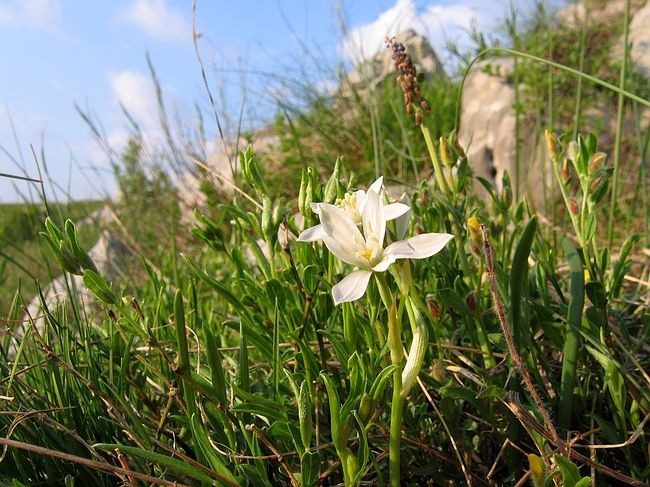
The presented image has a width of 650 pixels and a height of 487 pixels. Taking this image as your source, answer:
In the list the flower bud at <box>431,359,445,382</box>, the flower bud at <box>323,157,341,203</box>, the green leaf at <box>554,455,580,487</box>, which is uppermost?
the flower bud at <box>323,157,341,203</box>

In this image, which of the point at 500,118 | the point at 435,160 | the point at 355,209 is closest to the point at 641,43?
the point at 500,118

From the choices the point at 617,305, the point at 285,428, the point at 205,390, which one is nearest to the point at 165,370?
the point at 205,390

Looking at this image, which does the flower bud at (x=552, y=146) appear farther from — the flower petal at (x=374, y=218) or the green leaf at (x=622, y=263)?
the flower petal at (x=374, y=218)

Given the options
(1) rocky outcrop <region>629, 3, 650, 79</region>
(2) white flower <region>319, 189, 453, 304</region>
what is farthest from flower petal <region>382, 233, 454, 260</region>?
(1) rocky outcrop <region>629, 3, 650, 79</region>

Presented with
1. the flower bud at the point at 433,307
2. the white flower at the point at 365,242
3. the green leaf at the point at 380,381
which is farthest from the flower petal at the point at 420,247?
the flower bud at the point at 433,307

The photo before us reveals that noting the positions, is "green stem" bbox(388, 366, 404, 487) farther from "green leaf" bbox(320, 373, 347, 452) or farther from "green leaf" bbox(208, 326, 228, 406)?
"green leaf" bbox(208, 326, 228, 406)

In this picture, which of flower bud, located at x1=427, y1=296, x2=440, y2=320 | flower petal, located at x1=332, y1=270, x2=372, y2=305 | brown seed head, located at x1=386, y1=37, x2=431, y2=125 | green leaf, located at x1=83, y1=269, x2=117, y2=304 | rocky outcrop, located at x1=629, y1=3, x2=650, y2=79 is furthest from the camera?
rocky outcrop, located at x1=629, y1=3, x2=650, y2=79
